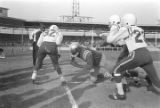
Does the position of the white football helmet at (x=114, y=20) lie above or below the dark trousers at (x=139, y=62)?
above

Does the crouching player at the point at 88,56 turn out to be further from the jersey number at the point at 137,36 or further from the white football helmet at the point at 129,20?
the jersey number at the point at 137,36

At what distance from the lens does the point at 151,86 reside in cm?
729

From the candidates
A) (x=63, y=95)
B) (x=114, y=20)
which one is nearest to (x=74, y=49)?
(x=114, y=20)

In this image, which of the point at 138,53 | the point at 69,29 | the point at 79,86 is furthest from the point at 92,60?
the point at 69,29

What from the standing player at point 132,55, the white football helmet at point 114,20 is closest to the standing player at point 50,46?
the white football helmet at point 114,20

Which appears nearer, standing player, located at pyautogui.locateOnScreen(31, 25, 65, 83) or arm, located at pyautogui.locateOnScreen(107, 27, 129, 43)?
arm, located at pyautogui.locateOnScreen(107, 27, 129, 43)

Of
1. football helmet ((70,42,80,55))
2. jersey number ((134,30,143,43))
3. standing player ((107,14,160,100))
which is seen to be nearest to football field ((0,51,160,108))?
standing player ((107,14,160,100))

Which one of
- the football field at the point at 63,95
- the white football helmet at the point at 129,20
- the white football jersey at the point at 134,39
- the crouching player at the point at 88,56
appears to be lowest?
the football field at the point at 63,95

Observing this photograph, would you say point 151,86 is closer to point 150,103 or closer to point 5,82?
point 150,103

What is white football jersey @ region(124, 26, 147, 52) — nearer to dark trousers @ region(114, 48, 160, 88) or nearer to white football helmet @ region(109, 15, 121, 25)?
dark trousers @ region(114, 48, 160, 88)

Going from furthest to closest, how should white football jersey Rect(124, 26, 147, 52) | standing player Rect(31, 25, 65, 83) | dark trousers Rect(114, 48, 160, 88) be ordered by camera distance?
standing player Rect(31, 25, 65, 83) → white football jersey Rect(124, 26, 147, 52) → dark trousers Rect(114, 48, 160, 88)

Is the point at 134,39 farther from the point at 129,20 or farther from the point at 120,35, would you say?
the point at 129,20

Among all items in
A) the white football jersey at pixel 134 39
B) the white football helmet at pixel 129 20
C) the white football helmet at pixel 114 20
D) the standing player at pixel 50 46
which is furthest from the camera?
the standing player at pixel 50 46

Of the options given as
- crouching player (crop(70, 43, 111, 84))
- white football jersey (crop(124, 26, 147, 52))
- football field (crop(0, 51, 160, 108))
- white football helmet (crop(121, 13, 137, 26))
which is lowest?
football field (crop(0, 51, 160, 108))
